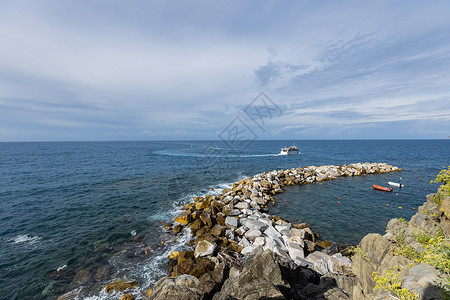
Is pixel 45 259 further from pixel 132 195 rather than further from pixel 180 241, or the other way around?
pixel 132 195

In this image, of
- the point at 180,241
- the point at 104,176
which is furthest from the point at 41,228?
the point at 104,176

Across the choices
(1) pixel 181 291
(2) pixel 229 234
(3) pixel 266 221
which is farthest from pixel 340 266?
(1) pixel 181 291

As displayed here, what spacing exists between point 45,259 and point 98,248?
3.40 meters

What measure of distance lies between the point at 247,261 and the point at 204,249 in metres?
5.15

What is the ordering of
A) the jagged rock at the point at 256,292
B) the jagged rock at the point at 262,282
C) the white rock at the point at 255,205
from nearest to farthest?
the jagged rock at the point at 256,292 → the jagged rock at the point at 262,282 → the white rock at the point at 255,205

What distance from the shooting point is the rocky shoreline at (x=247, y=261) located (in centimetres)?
777

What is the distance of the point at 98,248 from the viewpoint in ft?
49.0

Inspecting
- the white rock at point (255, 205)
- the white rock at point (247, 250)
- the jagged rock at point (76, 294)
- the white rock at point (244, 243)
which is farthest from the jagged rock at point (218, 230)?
the jagged rock at point (76, 294)

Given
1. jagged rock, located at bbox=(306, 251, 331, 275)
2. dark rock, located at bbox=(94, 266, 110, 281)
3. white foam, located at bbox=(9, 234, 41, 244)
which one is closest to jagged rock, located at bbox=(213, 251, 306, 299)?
jagged rock, located at bbox=(306, 251, 331, 275)

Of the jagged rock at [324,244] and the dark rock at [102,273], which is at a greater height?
the jagged rock at [324,244]

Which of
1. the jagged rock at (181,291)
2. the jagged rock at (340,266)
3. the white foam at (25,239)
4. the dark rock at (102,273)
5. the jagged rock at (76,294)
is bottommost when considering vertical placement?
the jagged rock at (76,294)

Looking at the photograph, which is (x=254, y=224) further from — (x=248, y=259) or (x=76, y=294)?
(x=76, y=294)

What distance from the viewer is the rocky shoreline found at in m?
7.77

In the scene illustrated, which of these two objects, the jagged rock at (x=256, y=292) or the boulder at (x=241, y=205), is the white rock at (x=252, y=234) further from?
the jagged rock at (x=256, y=292)
